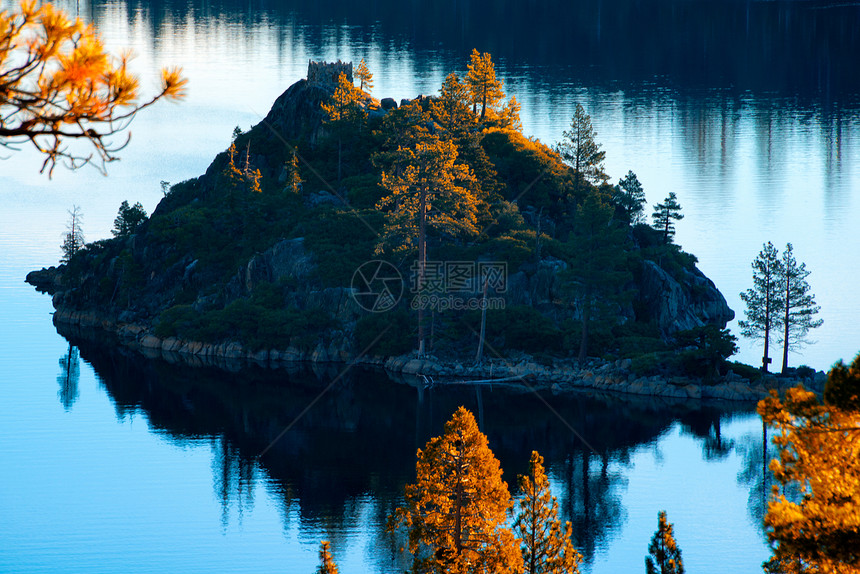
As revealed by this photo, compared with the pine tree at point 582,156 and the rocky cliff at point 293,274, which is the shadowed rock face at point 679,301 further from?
the pine tree at point 582,156

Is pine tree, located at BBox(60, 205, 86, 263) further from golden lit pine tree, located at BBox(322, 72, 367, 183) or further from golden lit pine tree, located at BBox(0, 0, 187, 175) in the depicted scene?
golden lit pine tree, located at BBox(0, 0, 187, 175)

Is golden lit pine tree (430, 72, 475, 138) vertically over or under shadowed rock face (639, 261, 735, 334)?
over

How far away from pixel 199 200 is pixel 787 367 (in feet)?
193

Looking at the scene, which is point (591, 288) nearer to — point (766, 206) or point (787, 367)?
point (787, 367)

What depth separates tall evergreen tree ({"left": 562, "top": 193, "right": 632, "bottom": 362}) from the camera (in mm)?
74375

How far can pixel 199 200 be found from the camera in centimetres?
10244

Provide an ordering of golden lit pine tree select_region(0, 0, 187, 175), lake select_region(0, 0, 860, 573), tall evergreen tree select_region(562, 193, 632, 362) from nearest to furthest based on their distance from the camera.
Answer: golden lit pine tree select_region(0, 0, 187, 175) < lake select_region(0, 0, 860, 573) < tall evergreen tree select_region(562, 193, 632, 362)

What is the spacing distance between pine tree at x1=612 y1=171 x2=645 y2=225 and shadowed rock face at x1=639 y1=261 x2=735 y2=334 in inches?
364

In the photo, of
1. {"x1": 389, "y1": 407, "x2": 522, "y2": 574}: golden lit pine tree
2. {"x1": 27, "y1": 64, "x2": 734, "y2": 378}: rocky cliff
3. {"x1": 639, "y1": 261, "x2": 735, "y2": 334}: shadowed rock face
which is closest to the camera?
{"x1": 389, "y1": 407, "x2": 522, "y2": 574}: golden lit pine tree

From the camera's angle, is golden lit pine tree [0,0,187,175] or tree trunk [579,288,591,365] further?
tree trunk [579,288,591,365]

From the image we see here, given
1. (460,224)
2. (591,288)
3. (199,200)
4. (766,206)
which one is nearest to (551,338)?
(591,288)

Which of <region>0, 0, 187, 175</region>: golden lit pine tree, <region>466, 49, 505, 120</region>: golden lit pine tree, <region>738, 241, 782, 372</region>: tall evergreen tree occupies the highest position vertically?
<region>0, 0, 187, 175</region>: golden lit pine tree

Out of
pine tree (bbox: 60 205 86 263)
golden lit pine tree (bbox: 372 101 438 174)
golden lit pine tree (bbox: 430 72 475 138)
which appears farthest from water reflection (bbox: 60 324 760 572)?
pine tree (bbox: 60 205 86 263)

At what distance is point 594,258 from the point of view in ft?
245
